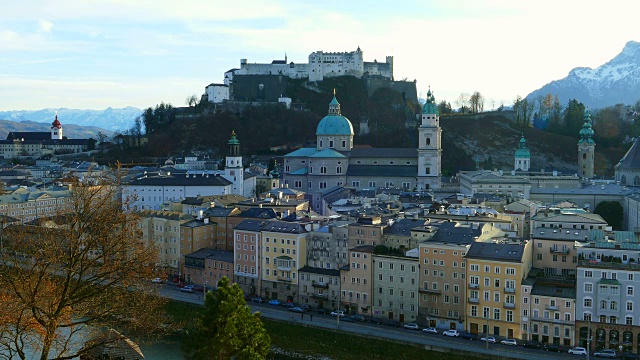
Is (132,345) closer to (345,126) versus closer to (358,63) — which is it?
(345,126)

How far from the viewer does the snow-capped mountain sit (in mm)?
144625

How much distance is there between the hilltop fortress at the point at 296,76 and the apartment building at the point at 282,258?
175 ft

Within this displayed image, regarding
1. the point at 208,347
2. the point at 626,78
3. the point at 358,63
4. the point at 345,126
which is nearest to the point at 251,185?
the point at 345,126

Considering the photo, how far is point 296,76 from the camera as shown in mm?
85750

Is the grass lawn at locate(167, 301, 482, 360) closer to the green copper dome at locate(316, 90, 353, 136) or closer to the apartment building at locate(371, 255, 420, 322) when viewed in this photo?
the apartment building at locate(371, 255, 420, 322)

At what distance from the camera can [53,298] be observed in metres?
10.5

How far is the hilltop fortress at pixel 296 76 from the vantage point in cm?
8394

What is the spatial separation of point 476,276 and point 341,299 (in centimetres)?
615

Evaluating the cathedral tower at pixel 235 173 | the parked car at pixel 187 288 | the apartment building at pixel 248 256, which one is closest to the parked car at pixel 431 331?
the apartment building at pixel 248 256

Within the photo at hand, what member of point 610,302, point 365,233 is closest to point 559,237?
point 610,302

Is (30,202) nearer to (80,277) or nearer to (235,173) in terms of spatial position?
(235,173)

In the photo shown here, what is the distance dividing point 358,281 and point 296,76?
60270 millimetres

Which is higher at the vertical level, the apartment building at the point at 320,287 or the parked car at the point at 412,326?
the apartment building at the point at 320,287

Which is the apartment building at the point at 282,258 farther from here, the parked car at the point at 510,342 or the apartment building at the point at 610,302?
the apartment building at the point at 610,302
